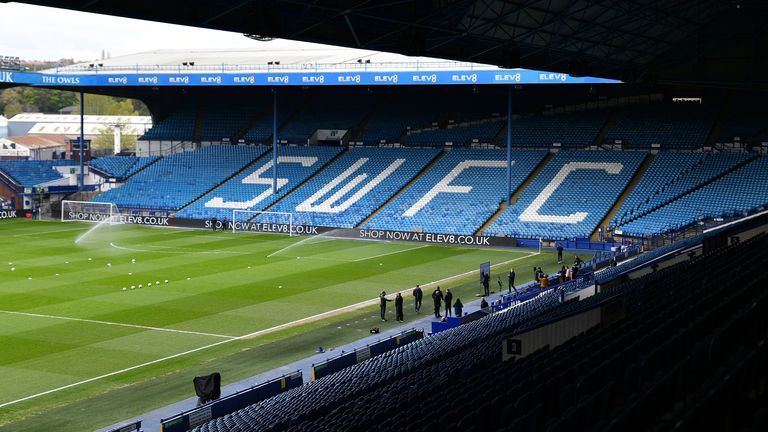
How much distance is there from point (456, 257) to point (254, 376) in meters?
25.7

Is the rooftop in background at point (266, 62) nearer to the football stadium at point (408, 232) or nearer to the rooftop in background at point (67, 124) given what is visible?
the football stadium at point (408, 232)

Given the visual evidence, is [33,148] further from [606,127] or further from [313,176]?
[606,127]

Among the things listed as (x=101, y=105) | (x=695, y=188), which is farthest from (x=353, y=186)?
(x=101, y=105)

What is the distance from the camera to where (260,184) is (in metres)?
66.9

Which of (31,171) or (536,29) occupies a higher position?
(536,29)

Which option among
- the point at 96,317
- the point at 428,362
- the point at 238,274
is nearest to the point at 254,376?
the point at 428,362

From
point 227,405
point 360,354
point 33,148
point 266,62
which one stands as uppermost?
point 266,62

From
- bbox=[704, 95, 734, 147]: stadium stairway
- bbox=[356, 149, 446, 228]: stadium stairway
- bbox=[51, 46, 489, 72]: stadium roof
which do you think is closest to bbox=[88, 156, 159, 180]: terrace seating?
bbox=[51, 46, 489, 72]: stadium roof

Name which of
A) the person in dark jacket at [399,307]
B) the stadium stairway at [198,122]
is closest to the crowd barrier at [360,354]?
the person in dark jacket at [399,307]

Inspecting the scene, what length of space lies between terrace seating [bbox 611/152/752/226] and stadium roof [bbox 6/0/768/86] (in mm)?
13547

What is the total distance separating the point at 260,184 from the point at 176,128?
15362 millimetres

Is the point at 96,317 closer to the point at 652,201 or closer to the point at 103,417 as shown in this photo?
the point at 103,417

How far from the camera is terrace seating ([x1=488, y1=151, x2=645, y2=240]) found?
174 feet

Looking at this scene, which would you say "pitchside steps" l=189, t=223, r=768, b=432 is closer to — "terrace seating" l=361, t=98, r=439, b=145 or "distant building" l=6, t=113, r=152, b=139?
"terrace seating" l=361, t=98, r=439, b=145
